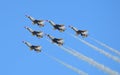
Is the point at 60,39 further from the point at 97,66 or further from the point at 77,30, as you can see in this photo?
the point at 97,66

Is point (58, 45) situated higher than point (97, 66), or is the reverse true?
point (58, 45)

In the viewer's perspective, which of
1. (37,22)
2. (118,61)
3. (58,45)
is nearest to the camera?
(118,61)

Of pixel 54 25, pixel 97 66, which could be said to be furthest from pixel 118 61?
pixel 54 25

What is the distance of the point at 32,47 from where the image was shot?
317ft

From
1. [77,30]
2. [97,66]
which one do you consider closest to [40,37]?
[77,30]

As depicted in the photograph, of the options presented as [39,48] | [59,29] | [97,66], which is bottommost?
[97,66]

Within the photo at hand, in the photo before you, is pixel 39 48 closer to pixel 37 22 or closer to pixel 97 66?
pixel 37 22

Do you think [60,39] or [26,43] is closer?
[60,39]

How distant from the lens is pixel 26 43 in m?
101

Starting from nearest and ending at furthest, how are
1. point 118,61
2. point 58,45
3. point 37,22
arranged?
point 118,61 → point 58,45 → point 37,22

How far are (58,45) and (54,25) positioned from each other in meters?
7.87

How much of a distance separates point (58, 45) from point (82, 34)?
824 centimetres

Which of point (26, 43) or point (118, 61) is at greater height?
A: point (26, 43)

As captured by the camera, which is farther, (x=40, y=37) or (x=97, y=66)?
(x=40, y=37)
